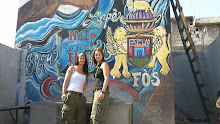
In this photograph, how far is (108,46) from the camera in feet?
17.6

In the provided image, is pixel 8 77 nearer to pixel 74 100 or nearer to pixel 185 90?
pixel 74 100

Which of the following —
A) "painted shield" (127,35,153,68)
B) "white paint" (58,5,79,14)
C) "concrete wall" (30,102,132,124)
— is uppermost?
"white paint" (58,5,79,14)

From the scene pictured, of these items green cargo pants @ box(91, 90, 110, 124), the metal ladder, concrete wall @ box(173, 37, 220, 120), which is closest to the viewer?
green cargo pants @ box(91, 90, 110, 124)

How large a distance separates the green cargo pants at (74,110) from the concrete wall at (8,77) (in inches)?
122

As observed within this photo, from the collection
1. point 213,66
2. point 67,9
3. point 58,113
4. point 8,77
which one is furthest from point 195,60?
point 8,77

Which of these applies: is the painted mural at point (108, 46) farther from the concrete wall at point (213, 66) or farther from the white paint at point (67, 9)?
the concrete wall at point (213, 66)

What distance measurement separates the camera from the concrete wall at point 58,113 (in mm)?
3207

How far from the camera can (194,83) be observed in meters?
6.82

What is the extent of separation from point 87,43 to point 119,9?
1.32 meters

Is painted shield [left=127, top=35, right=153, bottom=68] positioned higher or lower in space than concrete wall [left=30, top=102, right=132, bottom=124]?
higher

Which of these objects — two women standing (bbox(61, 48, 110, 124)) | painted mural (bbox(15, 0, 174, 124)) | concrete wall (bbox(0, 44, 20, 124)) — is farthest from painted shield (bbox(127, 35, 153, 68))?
concrete wall (bbox(0, 44, 20, 124))

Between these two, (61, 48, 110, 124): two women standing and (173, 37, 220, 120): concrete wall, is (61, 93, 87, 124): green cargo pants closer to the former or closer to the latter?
(61, 48, 110, 124): two women standing

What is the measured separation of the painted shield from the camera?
17.0 feet

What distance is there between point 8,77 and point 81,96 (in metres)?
3.32
